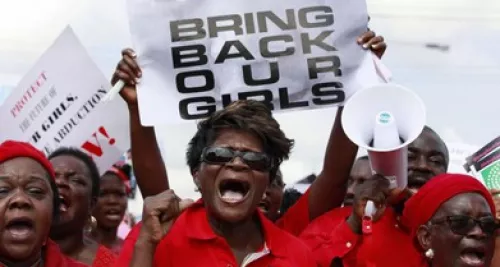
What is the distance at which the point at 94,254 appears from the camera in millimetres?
5762

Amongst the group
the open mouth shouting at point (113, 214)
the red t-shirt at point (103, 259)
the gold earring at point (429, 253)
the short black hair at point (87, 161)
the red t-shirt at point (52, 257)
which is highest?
the short black hair at point (87, 161)

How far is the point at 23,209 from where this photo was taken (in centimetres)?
438

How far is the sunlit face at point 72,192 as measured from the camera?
5797 millimetres

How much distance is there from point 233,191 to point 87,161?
1955mm

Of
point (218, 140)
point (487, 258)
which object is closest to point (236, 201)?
point (218, 140)

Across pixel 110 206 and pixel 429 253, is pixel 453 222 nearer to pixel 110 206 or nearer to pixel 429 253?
pixel 429 253

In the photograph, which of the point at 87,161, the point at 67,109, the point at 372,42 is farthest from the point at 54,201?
the point at 67,109

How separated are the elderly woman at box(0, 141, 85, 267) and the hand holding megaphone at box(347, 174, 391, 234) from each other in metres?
1.34

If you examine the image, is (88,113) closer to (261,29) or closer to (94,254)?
(94,254)

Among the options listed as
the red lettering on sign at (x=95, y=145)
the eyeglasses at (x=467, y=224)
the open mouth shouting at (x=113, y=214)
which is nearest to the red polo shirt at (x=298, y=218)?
the eyeglasses at (x=467, y=224)

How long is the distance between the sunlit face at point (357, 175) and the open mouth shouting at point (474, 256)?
58.4 inches

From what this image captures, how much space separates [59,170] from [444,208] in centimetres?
227

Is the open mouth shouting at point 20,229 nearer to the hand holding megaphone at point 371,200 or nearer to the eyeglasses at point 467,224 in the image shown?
the hand holding megaphone at point 371,200

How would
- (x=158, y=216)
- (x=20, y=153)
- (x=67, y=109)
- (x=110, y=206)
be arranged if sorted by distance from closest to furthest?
1. (x=158, y=216)
2. (x=20, y=153)
3. (x=67, y=109)
4. (x=110, y=206)
